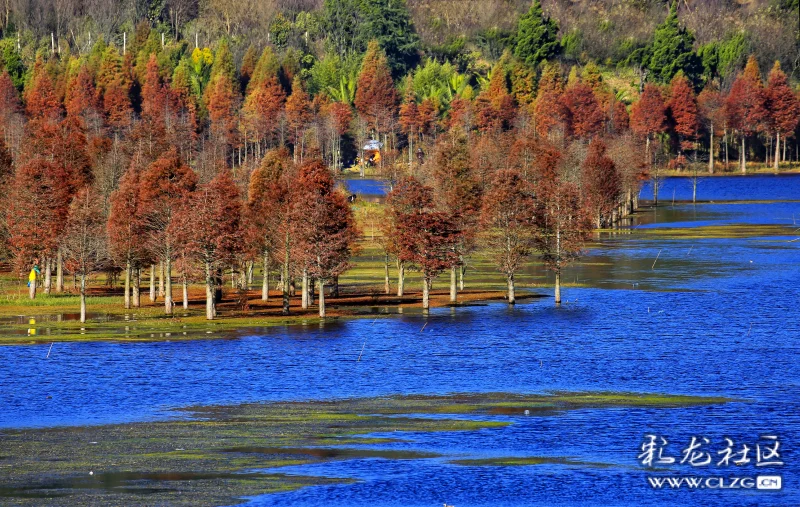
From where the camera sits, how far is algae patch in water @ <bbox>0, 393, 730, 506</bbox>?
155 ft

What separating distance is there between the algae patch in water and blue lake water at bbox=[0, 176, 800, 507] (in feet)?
4.89

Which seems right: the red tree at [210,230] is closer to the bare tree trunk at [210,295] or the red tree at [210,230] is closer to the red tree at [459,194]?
the bare tree trunk at [210,295]

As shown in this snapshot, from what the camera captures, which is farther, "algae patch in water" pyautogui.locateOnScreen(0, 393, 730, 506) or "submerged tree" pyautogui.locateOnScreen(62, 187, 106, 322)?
"submerged tree" pyautogui.locateOnScreen(62, 187, 106, 322)

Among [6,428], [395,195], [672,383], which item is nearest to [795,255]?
[395,195]

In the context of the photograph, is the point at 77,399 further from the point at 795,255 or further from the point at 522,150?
the point at 522,150

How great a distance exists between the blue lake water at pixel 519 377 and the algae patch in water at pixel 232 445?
149 cm

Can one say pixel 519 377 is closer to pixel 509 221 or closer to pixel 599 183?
pixel 509 221

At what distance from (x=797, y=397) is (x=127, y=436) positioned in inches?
1401

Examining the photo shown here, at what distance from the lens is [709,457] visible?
52.9 m

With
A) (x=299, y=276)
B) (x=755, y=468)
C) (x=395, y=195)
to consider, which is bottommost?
(x=755, y=468)

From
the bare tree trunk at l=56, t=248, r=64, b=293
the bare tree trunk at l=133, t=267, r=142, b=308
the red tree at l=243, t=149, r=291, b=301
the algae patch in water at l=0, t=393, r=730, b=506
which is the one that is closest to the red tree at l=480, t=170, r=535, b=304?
the red tree at l=243, t=149, r=291, b=301

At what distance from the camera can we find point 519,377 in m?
73.9

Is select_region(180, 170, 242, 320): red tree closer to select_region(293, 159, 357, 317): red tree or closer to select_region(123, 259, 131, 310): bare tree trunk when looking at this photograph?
select_region(293, 159, 357, 317): red tree

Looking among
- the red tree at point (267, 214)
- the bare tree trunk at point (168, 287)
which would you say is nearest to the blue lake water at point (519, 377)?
the bare tree trunk at point (168, 287)
